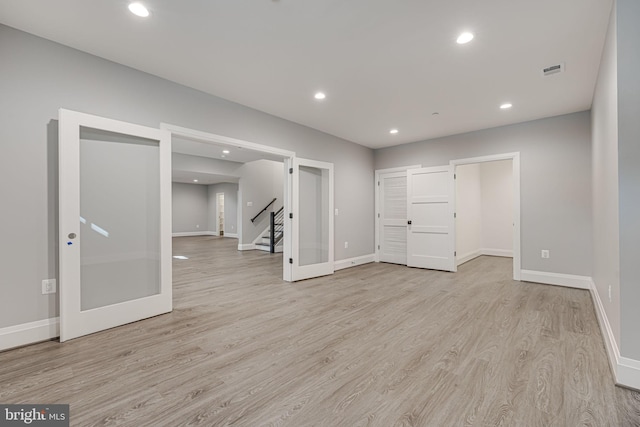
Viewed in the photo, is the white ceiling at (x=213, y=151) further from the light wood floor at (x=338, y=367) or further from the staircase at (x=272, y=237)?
the light wood floor at (x=338, y=367)

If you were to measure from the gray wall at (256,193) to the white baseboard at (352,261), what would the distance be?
13.6 ft

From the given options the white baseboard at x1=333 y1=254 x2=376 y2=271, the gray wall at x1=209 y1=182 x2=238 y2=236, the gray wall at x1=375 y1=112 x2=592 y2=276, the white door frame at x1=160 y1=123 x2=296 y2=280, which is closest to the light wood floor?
the gray wall at x1=375 y1=112 x2=592 y2=276

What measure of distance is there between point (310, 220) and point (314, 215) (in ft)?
0.48

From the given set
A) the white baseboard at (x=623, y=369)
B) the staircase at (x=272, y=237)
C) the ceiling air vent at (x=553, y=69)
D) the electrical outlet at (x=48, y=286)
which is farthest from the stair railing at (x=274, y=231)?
the white baseboard at (x=623, y=369)

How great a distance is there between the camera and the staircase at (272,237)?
27.0 feet

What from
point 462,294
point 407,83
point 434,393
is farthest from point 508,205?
point 434,393

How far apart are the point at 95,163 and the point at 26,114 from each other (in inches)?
23.6

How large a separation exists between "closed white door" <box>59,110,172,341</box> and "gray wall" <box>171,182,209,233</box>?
10.8 m

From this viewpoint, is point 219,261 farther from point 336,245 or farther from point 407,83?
point 407,83

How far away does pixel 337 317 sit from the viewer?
309 centimetres

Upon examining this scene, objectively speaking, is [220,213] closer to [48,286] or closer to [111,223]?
[111,223]

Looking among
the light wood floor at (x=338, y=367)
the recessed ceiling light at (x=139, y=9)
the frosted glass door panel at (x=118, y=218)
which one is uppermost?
the recessed ceiling light at (x=139, y=9)

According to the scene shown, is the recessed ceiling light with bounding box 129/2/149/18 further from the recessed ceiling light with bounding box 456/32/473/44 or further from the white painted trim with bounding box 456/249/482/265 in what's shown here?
the white painted trim with bounding box 456/249/482/265

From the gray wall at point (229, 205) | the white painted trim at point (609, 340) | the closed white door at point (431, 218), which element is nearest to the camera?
the white painted trim at point (609, 340)
